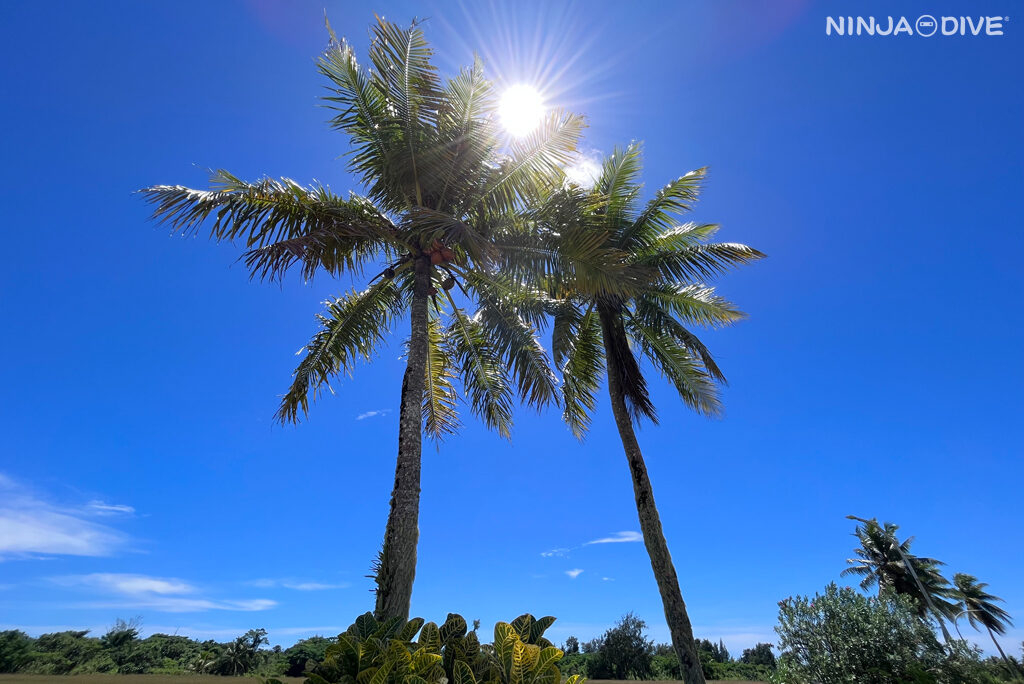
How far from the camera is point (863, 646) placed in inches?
452

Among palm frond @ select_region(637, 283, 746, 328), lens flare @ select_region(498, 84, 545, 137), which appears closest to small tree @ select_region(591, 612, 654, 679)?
palm frond @ select_region(637, 283, 746, 328)

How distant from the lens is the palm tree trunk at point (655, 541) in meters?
9.47

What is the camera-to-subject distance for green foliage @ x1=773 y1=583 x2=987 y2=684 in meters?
11.2

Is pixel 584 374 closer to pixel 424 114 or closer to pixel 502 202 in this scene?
pixel 502 202

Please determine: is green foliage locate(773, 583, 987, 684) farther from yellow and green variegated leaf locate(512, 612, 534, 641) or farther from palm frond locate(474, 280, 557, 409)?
yellow and green variegated leaf locate(512, 612, 534, 641)

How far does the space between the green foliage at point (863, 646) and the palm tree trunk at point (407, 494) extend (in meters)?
10.6

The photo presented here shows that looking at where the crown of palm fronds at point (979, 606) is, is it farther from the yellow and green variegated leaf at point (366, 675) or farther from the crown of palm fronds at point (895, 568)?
the yellow and green variegated leaf at point (366, 675)

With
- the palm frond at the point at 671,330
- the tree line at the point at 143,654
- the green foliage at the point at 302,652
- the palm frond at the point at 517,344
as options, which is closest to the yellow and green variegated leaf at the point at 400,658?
the palm frond at the point at 517,344

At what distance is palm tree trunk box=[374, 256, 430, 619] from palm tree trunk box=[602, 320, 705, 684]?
17.2 ft

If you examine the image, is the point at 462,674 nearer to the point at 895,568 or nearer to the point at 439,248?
the point at 439,248

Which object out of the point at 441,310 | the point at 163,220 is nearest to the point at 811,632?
the point at 441,310

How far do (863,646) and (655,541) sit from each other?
5.86 metres

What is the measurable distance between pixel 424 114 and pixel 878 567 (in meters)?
43.4

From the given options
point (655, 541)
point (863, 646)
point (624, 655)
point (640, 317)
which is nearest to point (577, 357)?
point (640, 317)
